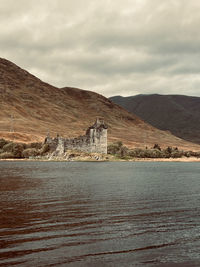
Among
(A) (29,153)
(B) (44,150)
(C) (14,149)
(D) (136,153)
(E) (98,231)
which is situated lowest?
(E) (98,231)

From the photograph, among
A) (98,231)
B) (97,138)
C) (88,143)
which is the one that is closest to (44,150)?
(88,143)

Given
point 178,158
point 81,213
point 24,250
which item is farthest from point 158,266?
point 178,158

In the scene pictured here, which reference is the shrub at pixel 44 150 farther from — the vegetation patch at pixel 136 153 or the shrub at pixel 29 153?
the vegetation patch at pixel 136 153

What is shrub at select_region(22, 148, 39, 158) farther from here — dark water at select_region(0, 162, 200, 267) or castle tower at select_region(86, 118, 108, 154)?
dark water at select_region(0, 162, 200, 267)

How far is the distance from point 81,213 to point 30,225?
17.4ft

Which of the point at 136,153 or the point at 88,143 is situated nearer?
the point at 88,143

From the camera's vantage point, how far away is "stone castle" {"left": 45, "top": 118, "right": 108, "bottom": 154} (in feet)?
438

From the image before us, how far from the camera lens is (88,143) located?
133875mm

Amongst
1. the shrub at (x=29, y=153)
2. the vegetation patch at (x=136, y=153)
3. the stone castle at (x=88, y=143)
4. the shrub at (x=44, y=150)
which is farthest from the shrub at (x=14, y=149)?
the vegetation patch at (x=136, y=153)

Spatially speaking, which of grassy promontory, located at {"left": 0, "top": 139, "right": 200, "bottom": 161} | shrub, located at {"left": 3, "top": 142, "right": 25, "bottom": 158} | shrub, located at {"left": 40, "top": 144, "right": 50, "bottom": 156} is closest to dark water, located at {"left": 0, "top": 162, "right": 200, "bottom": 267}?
grassy promontory, located at {"left": 0, "top": 139, "right": 200, "bottom": 161}

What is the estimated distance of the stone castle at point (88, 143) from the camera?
133500 mm

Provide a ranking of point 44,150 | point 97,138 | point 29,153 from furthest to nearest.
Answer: point 29,153 → point 44,150 → point 97,138

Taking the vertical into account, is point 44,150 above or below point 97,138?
below

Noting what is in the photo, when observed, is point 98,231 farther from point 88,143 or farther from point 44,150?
point 44,150
